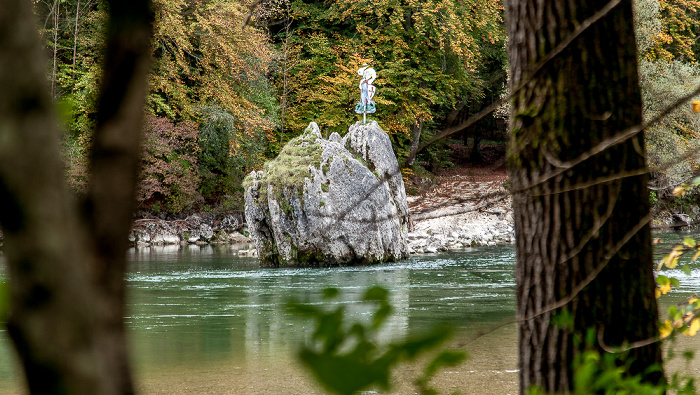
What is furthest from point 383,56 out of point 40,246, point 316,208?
point 40,246

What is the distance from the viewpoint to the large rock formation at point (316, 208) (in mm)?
14875

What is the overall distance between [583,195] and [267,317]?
7449 millimetres

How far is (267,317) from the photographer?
31.1 feet

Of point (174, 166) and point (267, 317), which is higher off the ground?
point (174, 166)

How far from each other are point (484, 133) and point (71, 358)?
3838 centimetres

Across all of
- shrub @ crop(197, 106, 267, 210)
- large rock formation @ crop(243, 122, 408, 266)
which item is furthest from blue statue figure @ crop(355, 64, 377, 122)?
shrub @ crop(197, 106, 267, 210)

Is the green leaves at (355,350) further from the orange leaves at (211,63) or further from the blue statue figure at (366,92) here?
the orange leaves at (211,63)

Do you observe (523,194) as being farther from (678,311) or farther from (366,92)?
(366,92)

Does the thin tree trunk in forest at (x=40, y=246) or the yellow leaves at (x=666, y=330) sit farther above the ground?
the thin tree trunk in forest at (x=40, y=246)

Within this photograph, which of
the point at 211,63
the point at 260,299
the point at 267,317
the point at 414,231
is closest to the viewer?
the point at 267,317

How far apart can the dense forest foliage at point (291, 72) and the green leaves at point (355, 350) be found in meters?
18.5

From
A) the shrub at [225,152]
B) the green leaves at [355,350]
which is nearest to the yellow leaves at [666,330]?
the green leaves at [355,350]

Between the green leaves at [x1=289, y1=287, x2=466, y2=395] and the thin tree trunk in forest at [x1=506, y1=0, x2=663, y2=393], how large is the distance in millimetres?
1838

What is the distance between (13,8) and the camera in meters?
0.55
